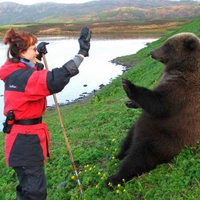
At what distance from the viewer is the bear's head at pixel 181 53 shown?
18.3 ft

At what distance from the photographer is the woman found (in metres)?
4.94

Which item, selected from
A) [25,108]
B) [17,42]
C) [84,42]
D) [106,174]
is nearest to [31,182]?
[25,108]

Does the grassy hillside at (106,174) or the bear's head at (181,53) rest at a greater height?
the bear's head at (181,53)

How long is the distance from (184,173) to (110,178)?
1.26 m

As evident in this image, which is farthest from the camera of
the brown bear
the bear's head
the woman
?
the bear's head

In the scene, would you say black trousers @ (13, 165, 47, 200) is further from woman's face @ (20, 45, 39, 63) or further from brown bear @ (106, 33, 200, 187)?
woman's face @ (20, 45, 39, 63)

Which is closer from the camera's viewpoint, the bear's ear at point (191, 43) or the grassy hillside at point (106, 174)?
the grassy hillside at point (106, 174)

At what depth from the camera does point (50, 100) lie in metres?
27.6

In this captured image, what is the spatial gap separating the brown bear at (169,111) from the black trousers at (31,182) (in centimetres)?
123

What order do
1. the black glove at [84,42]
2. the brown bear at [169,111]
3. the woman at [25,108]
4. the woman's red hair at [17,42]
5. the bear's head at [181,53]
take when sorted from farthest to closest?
1. the bear's head at [181,53]
2. the brown bear at [169,111]
3. the black glove at [84,42]
4. the woman's red hair at [17,42]
5. the woman at [25,108]

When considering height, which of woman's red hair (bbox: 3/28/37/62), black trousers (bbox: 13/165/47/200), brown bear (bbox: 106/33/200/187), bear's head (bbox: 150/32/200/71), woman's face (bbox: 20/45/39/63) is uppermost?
woman's red hair (bbox: 3/28/37/62)

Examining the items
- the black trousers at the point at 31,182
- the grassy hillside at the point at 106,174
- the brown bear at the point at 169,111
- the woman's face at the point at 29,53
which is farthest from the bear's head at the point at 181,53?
the black trousers at the point at 31,182

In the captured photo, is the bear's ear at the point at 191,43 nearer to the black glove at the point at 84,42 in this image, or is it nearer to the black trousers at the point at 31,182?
the black glove at the point at 84,42

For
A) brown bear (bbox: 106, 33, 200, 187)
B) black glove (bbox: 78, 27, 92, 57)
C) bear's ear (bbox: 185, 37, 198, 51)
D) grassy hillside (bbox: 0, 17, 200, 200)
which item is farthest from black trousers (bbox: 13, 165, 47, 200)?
bear's ear (bbox: 185, 37, 198, 51)
